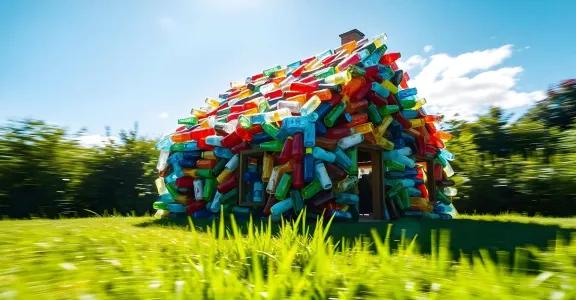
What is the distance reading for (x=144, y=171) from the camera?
12.9 m

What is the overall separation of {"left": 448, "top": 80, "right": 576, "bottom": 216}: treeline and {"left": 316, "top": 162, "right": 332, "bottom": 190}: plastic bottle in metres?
6.06

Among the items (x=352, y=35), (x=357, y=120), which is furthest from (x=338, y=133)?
(x=352, y=35)

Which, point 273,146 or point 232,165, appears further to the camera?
point 232,165

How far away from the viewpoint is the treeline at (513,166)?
1124 centimetres

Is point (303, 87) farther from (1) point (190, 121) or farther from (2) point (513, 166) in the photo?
(2) point (513, 166)

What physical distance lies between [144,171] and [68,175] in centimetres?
241

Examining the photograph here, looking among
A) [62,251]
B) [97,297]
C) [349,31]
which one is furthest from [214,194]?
[97,297]

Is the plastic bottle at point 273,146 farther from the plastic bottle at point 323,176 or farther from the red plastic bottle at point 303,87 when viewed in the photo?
the red plastic bottle at point 303,87

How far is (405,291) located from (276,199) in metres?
6.38

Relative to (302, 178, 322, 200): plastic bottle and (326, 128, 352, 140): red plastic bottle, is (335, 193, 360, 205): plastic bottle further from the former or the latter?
(326, 128, 352, 140): red plastic bottle

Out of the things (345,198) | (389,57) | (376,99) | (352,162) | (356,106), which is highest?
(389,57)

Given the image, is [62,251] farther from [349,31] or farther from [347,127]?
[349,31]

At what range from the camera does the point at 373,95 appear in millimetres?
9391

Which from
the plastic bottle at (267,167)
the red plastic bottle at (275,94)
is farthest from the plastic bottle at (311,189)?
the red plastic bottle at (275,94)
